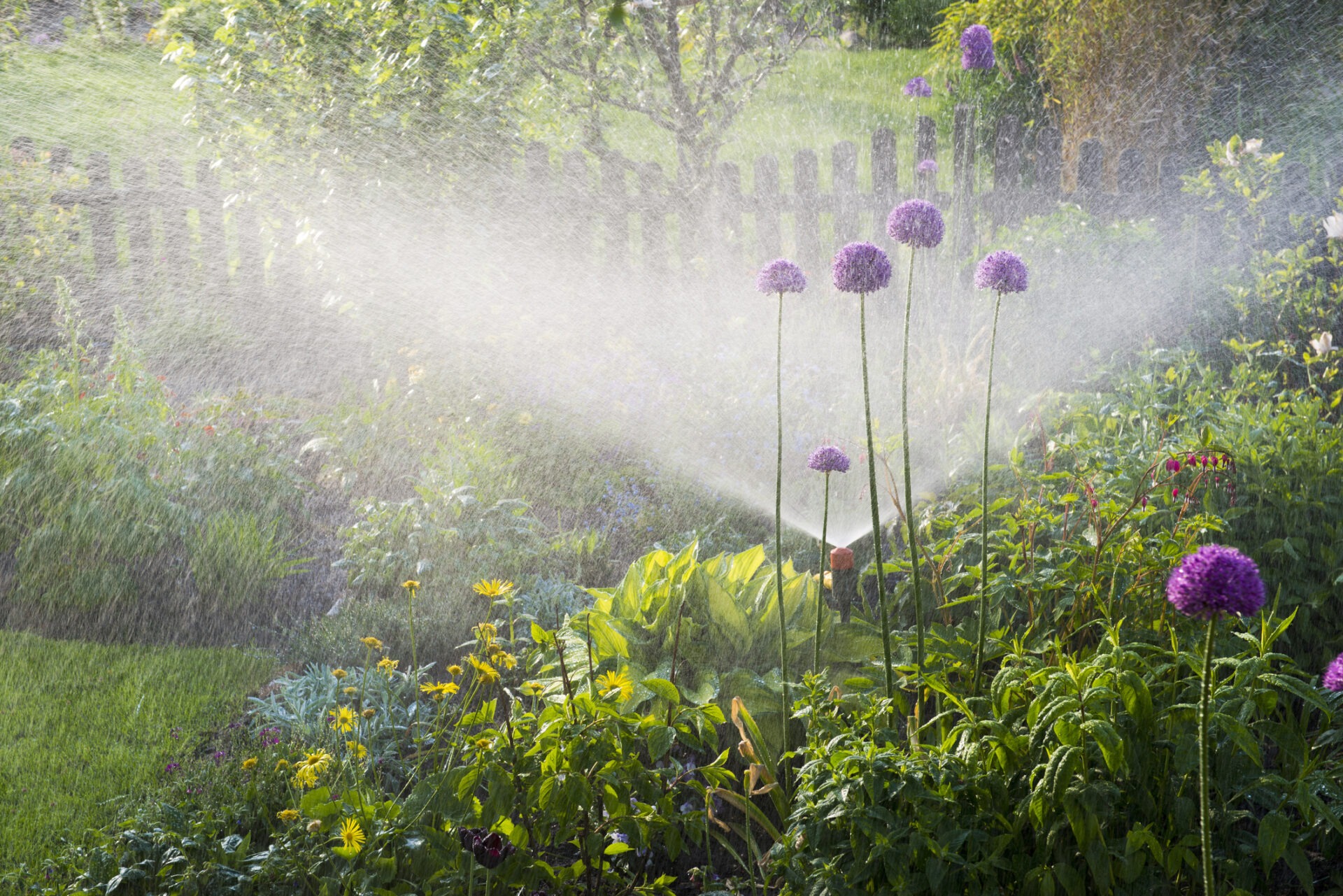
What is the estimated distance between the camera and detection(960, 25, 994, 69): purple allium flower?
17.6 ft

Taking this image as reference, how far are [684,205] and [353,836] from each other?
227 inches

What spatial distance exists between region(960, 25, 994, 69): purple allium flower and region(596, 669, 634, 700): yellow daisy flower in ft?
14.4

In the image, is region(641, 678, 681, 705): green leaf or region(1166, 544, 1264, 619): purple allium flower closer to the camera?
region(1166, 544, 1264, 619): purple allium flower

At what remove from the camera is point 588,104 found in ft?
22.3

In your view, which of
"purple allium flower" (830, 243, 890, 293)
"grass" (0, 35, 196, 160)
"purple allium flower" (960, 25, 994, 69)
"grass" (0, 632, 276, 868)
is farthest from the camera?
"grass" (0, 35, 196, 160)

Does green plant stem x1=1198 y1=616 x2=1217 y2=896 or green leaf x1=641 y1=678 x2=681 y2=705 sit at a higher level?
green plant stem x1=1198 y1=616 x2=1217 y2=896

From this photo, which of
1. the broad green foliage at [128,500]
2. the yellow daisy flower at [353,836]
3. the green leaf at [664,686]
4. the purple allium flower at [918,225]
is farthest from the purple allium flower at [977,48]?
the yellow daisy flower at [353,836]

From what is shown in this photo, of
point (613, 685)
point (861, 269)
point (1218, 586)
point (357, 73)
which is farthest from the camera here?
point (357, 73)

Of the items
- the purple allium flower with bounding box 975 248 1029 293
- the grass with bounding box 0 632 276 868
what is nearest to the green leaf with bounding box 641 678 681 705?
the purple allium flower with bounding box 975 248 1029 293

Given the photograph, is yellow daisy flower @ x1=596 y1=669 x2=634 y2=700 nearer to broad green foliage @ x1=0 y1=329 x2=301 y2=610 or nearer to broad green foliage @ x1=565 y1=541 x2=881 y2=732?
broad green foliage @ x1=565 y1=541 x2=881 y2=732

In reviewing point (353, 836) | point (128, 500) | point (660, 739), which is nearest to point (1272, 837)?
point (660, 739)

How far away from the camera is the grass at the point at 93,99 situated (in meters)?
9.59

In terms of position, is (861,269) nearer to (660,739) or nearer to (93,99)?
(660,739)

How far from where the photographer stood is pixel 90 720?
331 cm
